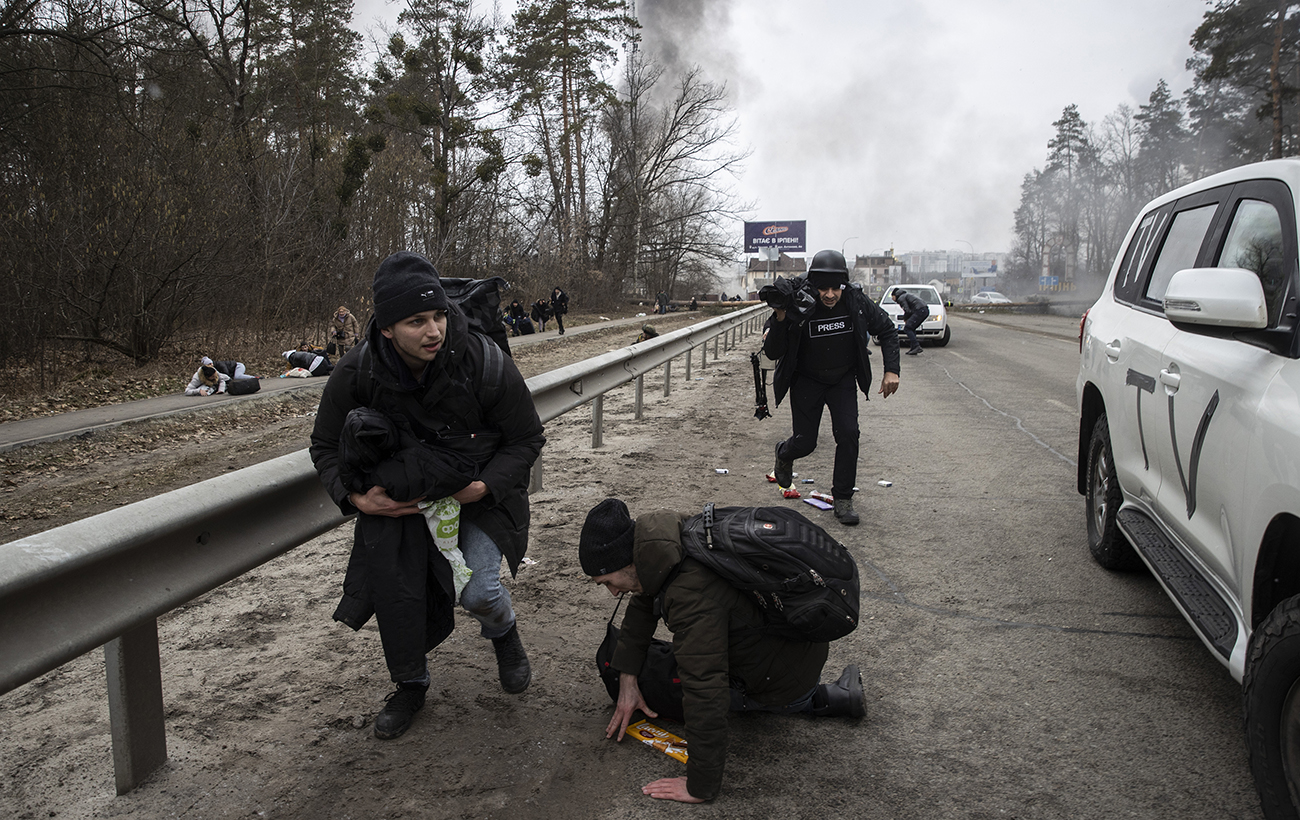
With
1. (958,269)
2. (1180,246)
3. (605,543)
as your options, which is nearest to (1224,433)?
(1180,246)

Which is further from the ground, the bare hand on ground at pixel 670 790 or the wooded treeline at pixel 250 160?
the wooded treeline at pixel 250 160

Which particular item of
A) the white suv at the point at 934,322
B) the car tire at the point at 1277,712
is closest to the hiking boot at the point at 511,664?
the car tire at the point at 1277,712

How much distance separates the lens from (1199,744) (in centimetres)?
278

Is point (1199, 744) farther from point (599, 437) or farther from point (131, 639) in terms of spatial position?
A: point (599, 437)

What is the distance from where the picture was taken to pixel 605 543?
8.71ft

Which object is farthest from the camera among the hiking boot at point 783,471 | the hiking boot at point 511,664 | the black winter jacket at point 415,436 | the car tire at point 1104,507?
the hiking boot at point 783,471

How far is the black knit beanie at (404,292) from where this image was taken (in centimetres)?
268

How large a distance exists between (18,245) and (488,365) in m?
13.4

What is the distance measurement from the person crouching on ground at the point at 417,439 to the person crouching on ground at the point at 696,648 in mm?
437

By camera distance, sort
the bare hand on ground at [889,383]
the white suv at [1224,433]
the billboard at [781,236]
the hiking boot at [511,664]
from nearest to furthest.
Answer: the white suv at [1224,433], the hiking boot at [511,664], the bare hand on ground at [889,383], the billboard at [781,236]

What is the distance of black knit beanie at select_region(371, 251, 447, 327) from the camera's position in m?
2.68

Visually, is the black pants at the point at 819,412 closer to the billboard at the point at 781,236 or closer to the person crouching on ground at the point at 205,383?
the person crouching on ground at the point at 205,383

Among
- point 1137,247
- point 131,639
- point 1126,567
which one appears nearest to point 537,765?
point 131,639

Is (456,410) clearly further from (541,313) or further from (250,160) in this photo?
(541,313)
